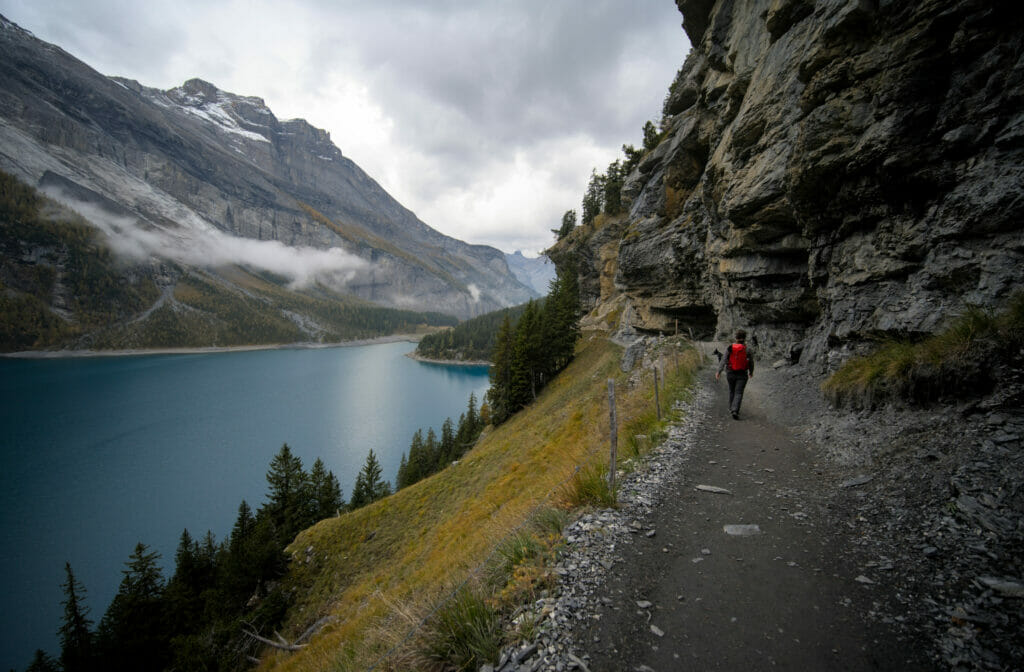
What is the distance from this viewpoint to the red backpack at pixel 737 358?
10484 mm

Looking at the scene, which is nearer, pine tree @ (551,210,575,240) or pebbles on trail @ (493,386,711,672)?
pebbles on trail @ (493,386,711,672)

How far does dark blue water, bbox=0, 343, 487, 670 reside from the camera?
3678 centimetres

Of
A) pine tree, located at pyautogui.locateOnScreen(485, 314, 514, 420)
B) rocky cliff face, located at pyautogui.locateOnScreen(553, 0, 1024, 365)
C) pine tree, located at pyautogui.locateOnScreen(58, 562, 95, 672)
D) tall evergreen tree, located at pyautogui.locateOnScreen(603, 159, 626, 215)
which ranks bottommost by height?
pine tree, located at pyautogui.locateOnScreen(58, 562, 95, 672)

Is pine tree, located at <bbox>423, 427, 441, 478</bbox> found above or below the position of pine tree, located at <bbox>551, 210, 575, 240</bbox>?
below

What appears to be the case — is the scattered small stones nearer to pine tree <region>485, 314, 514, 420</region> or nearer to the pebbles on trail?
the pebbles on trail

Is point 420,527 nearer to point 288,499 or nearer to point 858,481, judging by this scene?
point 858,481

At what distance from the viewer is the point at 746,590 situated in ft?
13.0

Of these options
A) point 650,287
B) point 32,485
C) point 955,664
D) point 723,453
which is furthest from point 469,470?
point 32,485

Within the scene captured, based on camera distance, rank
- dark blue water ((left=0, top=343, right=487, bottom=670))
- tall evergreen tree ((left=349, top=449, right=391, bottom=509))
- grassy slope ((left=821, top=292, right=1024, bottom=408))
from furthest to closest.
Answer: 1. tall evergreen tree ((left=349, top=449, right=391, bottom=509))
2. dark blue water ((left=0, top=343, right=487, bottom=670))
3. grassy slope ((left=821, top=292, right=1024, bottom=408))

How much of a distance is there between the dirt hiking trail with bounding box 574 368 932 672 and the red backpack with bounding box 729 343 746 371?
421 centimetres

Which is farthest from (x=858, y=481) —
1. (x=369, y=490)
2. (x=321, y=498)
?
(x=369, y=490)

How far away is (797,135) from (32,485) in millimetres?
90408

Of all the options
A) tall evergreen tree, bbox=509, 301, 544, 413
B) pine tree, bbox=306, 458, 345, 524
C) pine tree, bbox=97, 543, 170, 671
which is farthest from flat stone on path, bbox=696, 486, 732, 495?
pine tree, bbox=306, 458, 345, 524

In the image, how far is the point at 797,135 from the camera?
464 inches
